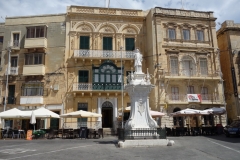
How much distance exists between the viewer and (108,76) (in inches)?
968

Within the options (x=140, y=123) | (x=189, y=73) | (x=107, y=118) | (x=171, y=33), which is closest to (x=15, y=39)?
(x=107, y=118)

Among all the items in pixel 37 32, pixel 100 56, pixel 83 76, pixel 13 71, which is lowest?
pixel 83 76

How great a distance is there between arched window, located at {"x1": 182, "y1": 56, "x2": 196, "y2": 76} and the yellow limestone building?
504 centimetres

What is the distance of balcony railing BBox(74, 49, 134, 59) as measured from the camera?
79.3ft

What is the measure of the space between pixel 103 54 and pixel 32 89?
853 cm

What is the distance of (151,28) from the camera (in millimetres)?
24906

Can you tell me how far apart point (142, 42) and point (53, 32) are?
33.8ft

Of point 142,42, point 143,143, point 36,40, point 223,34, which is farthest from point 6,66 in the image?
point 223,34

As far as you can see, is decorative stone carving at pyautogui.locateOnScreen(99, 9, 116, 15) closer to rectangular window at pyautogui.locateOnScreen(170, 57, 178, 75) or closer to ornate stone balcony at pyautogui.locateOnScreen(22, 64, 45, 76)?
rectangular window at pyautogui.locateOnScreen(170, 57, 178, 75)

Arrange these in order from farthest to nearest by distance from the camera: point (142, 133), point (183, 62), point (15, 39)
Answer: point (15, 39) < point (183, 62) < point (142, 133)

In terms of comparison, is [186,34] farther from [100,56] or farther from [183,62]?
[100,56]

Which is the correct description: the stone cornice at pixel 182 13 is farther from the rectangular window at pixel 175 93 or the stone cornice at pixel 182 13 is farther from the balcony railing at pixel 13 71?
the balcony railing at pixel 13 71

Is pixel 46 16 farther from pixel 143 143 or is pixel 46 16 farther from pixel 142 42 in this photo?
pixel 143 143

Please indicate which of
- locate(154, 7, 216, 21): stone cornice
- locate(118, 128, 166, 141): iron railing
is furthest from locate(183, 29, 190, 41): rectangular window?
locate(118, 128, 166, 141): iron railing
